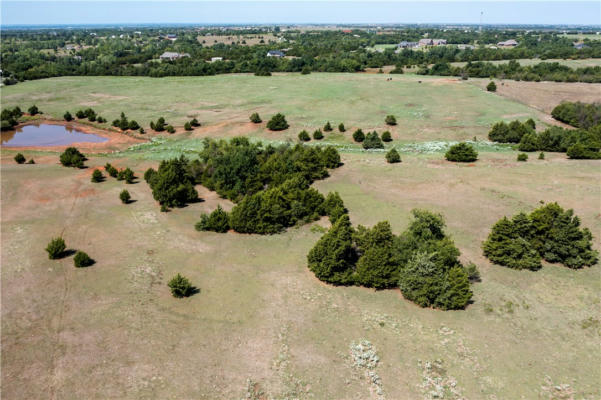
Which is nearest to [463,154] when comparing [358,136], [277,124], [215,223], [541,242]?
[358,136]

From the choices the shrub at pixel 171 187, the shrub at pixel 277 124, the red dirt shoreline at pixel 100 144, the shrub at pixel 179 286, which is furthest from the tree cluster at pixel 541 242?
the red dirt shoreline at pixel 100 144

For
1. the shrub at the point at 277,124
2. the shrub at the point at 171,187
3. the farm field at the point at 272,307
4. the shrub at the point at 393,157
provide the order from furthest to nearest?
1. the shrub at the point at 277,124
2. the shrub at the point at 393,157
3. the shrub at the point at 171,187
4. the farm field at the point at 272,307

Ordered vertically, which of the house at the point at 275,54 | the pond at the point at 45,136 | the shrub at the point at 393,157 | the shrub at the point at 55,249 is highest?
the house at the point at 275,54

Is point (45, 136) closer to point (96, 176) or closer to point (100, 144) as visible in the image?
point (100, 144)

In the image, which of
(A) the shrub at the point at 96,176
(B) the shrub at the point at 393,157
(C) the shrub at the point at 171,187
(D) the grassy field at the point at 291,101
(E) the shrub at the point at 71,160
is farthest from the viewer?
(D) the grassy field at the point at 291,101

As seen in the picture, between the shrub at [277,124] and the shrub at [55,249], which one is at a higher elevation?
the shrub at [277,124]

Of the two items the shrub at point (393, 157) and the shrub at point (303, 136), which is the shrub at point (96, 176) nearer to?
the shrub at point (303, 136)

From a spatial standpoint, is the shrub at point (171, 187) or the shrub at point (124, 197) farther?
the shrub at point (124, 197)
